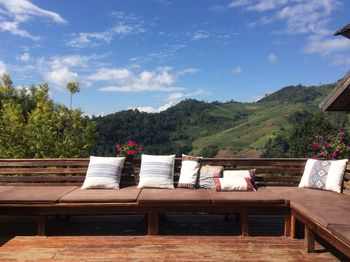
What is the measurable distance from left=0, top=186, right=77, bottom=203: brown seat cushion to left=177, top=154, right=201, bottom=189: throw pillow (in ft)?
5.21

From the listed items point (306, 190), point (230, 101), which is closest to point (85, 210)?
point (306, 190)

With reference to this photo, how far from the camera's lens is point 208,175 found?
218 inches

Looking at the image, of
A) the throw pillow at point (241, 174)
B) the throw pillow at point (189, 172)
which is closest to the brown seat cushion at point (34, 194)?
the throw pillow at point (189, 172)

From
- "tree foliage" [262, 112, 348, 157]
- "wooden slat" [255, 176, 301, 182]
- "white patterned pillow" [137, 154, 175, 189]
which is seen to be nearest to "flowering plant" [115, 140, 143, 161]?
"white patterned pillow" [137, 154, 175, 189]

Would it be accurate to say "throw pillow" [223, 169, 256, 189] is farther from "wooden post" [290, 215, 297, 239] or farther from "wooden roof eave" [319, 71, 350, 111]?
"wooden roof eave" [319, 71, 350, 111]

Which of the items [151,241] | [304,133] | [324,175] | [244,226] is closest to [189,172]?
[244,226]

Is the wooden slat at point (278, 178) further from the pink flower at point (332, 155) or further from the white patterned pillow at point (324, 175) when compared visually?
the pink flower at point (332, 155)

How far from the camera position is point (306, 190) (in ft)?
17.2

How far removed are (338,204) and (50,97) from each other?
9528 millimetres

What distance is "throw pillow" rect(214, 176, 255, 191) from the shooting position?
5.17 metres

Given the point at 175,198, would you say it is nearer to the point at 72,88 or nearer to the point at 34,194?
the point at 34,194

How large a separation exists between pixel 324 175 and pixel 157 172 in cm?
238

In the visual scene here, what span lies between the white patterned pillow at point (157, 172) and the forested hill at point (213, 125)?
89.3 ft

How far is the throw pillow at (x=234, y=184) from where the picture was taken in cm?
517
